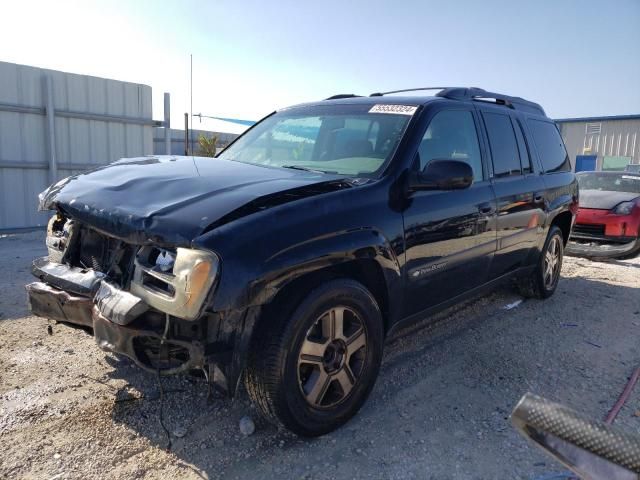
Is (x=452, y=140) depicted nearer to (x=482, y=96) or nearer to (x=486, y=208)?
Result: (x=486, y=208)

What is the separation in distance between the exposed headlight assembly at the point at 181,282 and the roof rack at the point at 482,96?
257cm

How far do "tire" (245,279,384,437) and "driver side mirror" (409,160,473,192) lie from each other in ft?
2.54

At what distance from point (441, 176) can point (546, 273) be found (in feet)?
10.3

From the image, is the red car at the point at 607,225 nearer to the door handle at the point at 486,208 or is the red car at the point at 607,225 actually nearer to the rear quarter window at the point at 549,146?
the rear quarter window at the point at 549,146

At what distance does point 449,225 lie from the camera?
136 inches

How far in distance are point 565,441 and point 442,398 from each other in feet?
7.32

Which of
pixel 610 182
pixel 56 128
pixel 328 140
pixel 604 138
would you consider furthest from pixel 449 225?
pixel 604 138

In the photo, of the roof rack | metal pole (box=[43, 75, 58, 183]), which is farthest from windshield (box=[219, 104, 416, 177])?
metal pole (box=[43, 75, 58, 183])

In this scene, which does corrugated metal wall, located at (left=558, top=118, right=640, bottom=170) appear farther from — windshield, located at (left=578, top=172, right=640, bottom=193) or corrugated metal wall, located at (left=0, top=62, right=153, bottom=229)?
corrugated metal wall, located at (left=0, top=62, right=153, bottom=229)

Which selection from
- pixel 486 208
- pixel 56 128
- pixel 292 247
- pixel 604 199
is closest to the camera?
pixel 292 247

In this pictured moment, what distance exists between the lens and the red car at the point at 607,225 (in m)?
8.02

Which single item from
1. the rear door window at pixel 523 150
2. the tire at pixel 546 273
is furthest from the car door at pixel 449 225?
the tire at pixel 546 273

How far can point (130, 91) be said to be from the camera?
11422 millimetres

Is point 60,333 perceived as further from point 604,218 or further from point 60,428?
point 604,218
